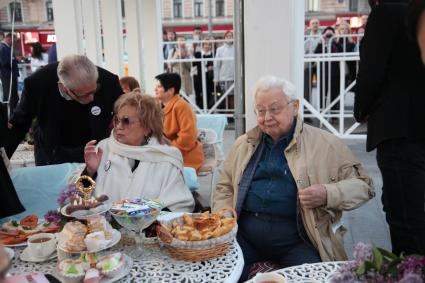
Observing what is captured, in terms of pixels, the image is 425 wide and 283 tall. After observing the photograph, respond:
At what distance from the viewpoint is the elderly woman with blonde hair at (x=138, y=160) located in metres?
→ 2.28

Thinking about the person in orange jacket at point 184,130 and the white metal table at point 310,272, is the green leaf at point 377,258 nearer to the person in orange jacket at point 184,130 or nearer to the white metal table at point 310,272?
the white metal table at point 310,272

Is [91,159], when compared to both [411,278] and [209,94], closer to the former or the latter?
[411,278]

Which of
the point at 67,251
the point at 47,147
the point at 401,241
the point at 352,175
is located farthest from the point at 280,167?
the point at 47,147

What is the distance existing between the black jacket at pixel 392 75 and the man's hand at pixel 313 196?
43 cm

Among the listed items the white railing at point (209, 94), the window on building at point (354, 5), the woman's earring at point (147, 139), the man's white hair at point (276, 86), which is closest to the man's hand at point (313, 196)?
the man's white hair at point (276, 86)

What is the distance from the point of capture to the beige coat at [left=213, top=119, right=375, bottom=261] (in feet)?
6.73

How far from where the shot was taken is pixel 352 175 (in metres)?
2.14

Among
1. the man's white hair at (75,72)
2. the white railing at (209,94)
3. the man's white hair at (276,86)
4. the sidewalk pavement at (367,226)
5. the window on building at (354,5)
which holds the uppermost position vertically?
the window on building at (354,5)

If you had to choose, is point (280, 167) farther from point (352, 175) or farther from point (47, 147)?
point (47, 147)

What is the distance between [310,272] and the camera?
1.63 meters

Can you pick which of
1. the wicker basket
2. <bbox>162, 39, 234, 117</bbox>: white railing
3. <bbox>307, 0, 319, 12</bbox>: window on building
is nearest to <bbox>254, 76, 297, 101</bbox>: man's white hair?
the wicker basket

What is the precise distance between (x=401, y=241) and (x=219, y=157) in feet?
Result: 7.54

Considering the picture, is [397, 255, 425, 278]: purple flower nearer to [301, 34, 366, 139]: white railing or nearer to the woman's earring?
the woman's earring

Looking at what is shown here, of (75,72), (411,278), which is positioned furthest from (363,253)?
(75,72)
